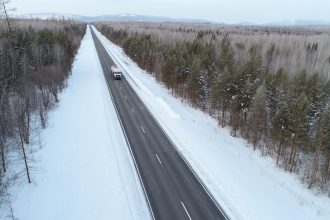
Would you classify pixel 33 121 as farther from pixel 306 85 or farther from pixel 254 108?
pixel 306 85

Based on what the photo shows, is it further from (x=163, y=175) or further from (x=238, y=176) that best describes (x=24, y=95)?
(x=238, y=176)

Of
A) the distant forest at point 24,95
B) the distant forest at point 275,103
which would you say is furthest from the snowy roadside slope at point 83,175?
the distant forest at point 275,103

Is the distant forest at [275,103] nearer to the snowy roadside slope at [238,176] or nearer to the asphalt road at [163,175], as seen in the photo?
the snowy roadside slope at [238,176]

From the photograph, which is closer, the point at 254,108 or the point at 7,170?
the point at 7,170

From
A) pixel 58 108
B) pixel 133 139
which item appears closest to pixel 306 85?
pixel 133 139

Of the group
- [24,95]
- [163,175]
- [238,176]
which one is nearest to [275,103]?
[238,176]

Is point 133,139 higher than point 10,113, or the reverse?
point 10,113
